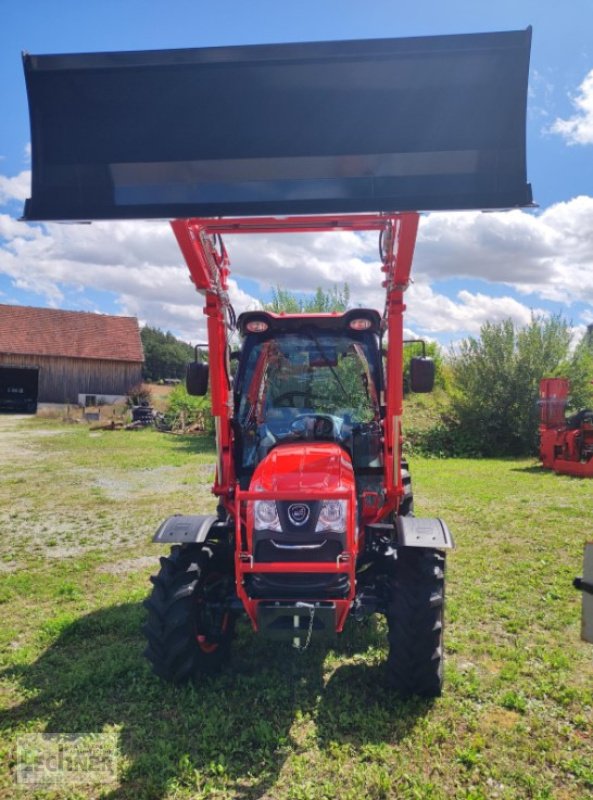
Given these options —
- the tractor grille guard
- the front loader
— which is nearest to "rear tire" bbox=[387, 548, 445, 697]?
the front loader

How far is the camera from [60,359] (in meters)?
34.8

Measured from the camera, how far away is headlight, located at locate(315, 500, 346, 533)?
3.43 m

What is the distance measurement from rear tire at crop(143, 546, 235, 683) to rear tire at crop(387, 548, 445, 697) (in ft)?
3.74

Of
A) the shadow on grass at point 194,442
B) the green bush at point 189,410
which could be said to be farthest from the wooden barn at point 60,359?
the shadow on grass at point 194,442

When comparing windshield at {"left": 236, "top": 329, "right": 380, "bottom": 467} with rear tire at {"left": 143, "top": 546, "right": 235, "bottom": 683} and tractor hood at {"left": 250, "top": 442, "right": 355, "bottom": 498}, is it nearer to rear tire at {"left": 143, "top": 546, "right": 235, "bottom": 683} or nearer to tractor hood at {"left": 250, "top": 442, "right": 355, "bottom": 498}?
tractor hood at {"left": 250, "top": 442, "right": 355, "bottom": 498}

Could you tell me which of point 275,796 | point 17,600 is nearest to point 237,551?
point 275,796

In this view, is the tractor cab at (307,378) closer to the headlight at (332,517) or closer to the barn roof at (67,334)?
the headlight at (332,517)

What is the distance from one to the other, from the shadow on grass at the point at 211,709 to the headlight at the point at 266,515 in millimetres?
1063

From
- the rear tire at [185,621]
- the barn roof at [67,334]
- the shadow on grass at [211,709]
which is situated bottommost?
the shadow on grass at [211,709]

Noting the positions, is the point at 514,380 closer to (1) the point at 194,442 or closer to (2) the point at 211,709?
(1) the point at 194,442

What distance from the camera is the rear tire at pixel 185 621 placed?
3.55m

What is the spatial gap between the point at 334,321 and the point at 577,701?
308 centimetres

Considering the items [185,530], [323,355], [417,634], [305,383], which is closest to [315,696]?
[417,634]

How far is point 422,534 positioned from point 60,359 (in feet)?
114
